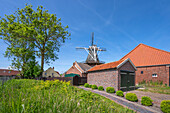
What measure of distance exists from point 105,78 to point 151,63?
45.9 feet

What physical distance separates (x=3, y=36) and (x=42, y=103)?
25990 mm

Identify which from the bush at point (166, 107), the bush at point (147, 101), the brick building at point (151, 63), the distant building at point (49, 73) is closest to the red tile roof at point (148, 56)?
the brick building at point (151, 63)

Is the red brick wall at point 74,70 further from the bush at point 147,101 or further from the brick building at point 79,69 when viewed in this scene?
the bush at point 147,101

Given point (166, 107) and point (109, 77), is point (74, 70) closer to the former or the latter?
point (109, 77)

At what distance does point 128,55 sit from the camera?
28344mm

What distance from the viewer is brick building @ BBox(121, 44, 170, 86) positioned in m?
20.0

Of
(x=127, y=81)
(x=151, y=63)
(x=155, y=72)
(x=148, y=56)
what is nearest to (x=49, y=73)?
(x=127, y=81)

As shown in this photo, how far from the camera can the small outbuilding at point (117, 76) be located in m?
13.7

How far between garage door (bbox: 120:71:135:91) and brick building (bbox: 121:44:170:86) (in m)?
8.51

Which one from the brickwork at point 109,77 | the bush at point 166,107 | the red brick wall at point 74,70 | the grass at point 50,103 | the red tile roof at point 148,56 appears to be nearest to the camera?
the grass at point 50,103

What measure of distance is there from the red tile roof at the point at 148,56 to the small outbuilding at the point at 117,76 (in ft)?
30.8

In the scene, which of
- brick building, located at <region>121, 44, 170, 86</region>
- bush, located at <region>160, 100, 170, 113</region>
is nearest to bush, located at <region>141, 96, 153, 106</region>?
bush, located at <region>160, 100, 170, 113</region>

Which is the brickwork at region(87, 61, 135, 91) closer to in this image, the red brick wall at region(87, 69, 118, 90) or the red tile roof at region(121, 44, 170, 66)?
A: the red brick wall at region(87, 69, 118, 90)

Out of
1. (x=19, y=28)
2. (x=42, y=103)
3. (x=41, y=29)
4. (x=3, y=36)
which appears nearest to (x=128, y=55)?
(x=41, y=29)
